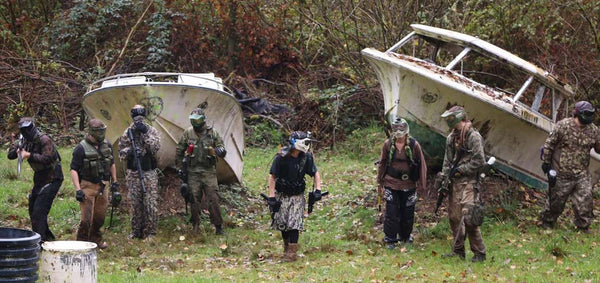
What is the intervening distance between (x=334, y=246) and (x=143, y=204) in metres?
2.77

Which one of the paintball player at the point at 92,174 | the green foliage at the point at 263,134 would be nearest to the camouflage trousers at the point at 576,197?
the paintball player at the point at 92,174

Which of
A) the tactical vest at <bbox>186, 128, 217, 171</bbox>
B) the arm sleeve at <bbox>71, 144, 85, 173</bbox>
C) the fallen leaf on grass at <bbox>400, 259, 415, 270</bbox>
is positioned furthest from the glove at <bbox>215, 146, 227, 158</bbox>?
the fallen leaf on grass at <bbox>400, 259, 415, 270</bbox>

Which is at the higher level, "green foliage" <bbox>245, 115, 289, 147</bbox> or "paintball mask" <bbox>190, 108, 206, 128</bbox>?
"paintball mask" <bbox>190, 108, 206, 128</bbox>

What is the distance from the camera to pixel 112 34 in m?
23.6

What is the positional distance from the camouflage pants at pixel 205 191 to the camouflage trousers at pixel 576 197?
4.80m

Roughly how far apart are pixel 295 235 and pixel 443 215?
2980 millimetres

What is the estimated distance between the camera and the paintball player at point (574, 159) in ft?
36.8

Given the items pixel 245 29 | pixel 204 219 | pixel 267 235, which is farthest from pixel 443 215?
pixel 245 29

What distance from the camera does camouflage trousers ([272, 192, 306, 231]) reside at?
32.9 ft

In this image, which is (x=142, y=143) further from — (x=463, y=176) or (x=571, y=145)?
(x=571, y=145)

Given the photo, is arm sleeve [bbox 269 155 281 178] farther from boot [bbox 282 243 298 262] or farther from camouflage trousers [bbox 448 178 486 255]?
camouflage trousers [bbox 448 178 486 255]

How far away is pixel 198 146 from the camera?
11586mm

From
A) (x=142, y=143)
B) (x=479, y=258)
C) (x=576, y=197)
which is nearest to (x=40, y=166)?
(x=142, y=143)

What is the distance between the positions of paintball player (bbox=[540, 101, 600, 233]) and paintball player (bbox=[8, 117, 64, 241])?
22.0 feet
